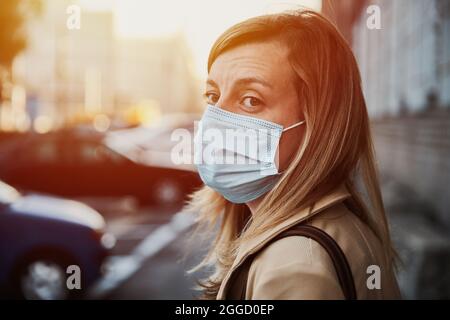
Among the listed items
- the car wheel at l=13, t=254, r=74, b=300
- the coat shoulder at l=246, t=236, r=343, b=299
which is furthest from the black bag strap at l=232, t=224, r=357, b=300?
the car wheel at l=13, t=254, r=74, b=300

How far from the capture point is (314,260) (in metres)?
1.17

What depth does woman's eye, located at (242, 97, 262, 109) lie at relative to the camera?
59.6 inches

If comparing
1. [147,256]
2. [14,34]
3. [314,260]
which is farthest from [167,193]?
[314,260]

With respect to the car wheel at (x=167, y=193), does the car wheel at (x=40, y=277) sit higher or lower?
lower

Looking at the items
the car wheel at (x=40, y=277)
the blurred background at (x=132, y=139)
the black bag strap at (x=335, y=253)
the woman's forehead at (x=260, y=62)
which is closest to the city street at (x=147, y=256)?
the blurred background at (x=132, y=139)

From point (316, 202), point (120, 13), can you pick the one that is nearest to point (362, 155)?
point (316, 202)

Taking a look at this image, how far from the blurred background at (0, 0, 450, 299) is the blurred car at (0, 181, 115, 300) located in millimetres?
11

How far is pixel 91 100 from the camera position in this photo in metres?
8.22

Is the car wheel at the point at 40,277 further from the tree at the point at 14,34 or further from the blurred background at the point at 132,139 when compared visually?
the tree at the point at 14,34

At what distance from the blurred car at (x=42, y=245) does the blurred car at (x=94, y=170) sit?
3.67m

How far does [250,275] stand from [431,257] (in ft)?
8.91

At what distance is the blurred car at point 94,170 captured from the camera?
8.28 meters

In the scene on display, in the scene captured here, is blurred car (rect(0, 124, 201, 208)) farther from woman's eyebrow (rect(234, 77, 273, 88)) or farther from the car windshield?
woman's eyebrow (rect(234, 77, 273, 88))

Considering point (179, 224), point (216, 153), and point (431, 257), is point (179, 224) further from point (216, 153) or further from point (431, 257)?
point (216, 153)
